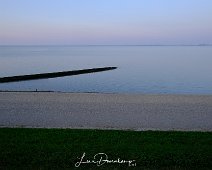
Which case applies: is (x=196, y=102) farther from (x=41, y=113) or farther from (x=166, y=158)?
(x=166, y=158)

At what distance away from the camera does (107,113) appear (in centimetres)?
1261

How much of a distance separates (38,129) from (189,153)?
4.08 m

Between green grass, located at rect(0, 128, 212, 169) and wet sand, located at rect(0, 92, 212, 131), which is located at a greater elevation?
green grass, located at rect(0, 128, 212, 169)

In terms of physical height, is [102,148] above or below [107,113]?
above

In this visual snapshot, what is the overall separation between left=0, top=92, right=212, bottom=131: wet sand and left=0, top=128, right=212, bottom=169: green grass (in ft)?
4.46

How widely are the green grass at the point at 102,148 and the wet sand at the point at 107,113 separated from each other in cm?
136

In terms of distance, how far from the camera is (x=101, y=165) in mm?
6551

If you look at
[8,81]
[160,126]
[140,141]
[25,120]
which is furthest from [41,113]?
[8,81]

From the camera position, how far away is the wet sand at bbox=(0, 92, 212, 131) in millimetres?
10719

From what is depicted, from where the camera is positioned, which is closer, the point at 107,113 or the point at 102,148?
the point at 102,148

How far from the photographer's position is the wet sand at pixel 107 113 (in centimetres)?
1072

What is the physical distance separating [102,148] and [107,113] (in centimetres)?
499

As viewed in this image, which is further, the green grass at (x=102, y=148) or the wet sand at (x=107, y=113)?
the wet sand at (x=107, y=113)

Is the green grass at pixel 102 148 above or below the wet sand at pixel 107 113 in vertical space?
above
